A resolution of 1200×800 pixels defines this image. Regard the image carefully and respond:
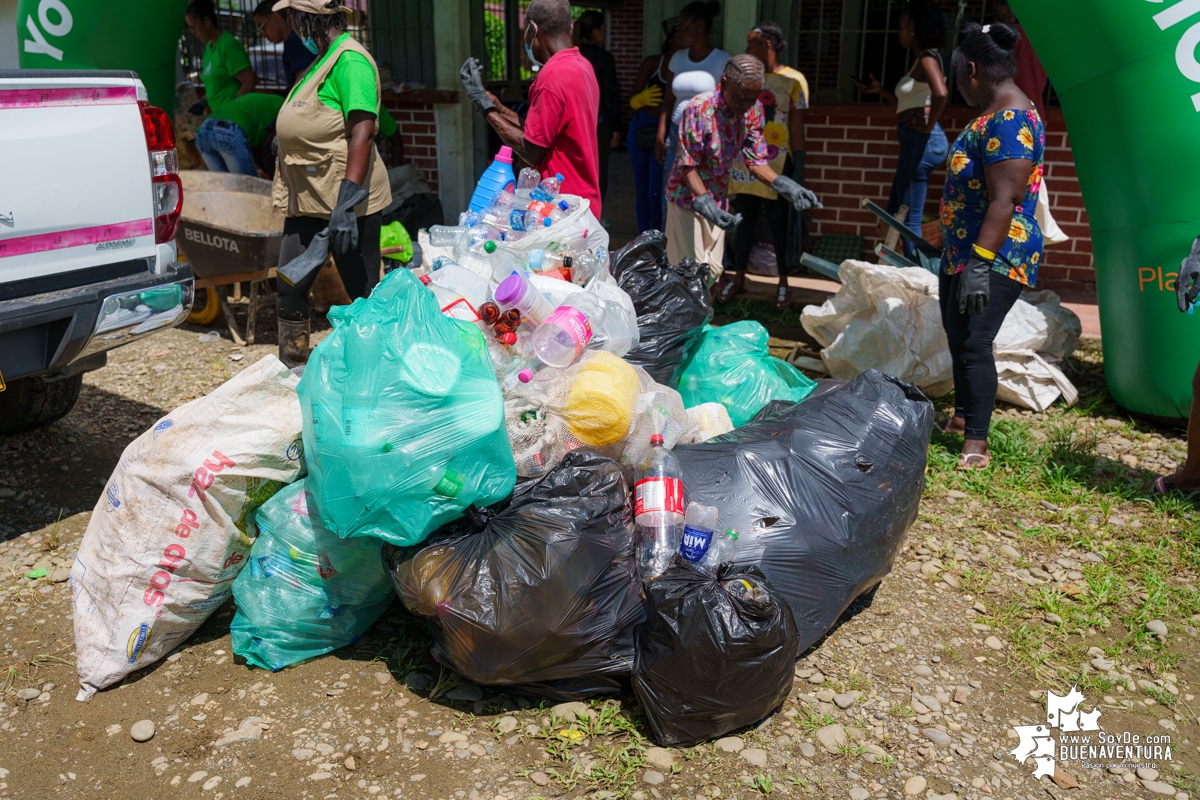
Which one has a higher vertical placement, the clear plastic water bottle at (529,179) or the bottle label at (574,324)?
the clear plastic water bottle at (529,179)

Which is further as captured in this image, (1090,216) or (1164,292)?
(1090,216)

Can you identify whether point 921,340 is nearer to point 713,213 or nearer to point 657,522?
point 713,213

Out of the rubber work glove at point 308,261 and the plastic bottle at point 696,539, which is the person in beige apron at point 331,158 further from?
the plastic bottle at point 696,539

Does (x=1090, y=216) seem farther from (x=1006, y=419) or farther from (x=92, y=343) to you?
(x=92, y=343)

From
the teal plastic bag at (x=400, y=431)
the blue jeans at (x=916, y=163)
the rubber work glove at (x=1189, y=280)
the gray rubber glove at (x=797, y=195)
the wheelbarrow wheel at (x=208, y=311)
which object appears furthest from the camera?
the blue jeans at (x=916, y=163)

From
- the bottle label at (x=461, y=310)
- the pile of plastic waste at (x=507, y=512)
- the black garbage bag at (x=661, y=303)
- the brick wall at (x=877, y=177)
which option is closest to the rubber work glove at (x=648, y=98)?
the brick wall at (x=877, y=177)

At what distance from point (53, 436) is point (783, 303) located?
4.35 m

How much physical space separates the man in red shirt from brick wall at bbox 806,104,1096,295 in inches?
134

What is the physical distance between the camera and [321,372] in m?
2.61

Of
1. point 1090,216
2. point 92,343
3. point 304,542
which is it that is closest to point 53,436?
point 92,343

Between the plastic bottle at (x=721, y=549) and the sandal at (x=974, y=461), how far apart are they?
1.84 m

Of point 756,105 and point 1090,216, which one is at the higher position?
point 756,105

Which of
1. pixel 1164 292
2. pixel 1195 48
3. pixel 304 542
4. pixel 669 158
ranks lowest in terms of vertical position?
pixel 304 542

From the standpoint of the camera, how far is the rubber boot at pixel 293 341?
4.79 m
